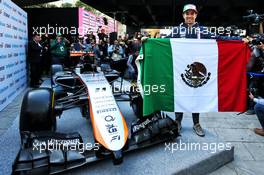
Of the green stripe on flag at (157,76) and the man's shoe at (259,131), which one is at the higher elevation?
the green stripe on flag at (157,76)

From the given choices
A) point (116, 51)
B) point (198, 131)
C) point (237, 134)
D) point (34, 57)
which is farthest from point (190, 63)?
point (116, 51)

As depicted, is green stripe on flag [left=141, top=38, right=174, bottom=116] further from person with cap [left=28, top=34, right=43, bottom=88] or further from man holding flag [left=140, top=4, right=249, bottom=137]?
person with cap [left=28, top=34, right=43, bottom=88]

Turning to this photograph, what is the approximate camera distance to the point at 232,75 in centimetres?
375

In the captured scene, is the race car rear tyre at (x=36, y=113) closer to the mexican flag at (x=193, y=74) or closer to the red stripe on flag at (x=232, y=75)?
the mexican flag at (x=193, y=74)

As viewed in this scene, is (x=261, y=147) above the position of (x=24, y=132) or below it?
below

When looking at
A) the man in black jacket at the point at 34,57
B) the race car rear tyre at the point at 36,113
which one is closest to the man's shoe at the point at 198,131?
the race car rear tyre at the point at 36,113

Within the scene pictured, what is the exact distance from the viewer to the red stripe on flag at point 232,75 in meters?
3.69

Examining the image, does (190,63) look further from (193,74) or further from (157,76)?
(157,76)

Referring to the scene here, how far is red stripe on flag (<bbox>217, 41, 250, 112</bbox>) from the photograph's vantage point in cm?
369

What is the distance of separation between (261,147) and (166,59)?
1.74 m

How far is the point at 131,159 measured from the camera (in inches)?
122

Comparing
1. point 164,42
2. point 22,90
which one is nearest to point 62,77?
point 164,42

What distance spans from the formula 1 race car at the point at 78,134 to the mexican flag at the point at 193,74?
0.31m

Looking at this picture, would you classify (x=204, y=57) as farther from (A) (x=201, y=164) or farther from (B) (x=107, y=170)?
(B) (x=107, y=170)
